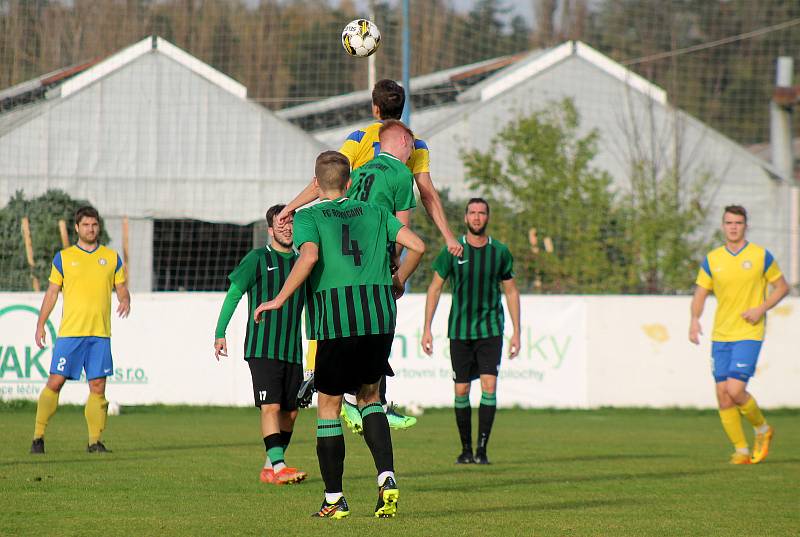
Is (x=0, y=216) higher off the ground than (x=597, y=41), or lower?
lower

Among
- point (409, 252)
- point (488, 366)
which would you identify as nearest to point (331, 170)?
point (409, 252)

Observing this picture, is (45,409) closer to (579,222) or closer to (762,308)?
(762,308)

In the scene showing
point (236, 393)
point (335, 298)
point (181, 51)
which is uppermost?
point (181, 51)

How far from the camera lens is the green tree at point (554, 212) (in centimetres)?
2128

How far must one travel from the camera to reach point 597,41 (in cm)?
3125

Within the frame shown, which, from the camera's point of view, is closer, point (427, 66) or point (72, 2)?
point (72, 2)

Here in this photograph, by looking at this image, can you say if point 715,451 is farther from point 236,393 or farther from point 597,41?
point 597,41

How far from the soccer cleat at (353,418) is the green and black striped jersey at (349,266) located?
1.93 metres

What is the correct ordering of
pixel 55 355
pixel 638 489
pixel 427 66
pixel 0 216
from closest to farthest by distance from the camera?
pixel 638 489 < pixel 55 355 < pixel 0 216 < pixel 427 66

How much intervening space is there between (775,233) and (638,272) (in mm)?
8839

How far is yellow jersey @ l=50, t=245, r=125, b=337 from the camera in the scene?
11453mm

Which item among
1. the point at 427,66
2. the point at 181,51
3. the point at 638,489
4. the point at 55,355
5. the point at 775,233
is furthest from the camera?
the point at 775,233

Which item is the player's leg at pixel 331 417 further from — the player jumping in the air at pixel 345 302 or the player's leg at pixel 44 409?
the player's leg at pixel 44 409

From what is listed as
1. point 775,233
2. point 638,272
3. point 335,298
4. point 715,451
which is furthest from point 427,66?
point 335,298
